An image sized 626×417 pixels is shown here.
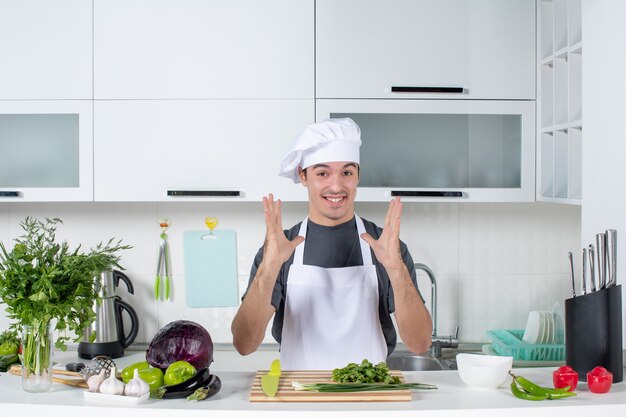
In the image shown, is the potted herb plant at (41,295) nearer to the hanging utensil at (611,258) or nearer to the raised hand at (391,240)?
the raised hand at (391,240)

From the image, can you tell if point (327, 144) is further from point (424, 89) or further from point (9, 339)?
point (9, 339)

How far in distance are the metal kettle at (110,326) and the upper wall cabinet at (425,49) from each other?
1134 millimetres

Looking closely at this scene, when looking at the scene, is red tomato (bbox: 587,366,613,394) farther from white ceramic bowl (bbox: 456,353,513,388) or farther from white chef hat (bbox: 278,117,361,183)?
white chef hat (bbox: 278,117,361,183)

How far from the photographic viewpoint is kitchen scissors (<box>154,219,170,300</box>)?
3.30 m

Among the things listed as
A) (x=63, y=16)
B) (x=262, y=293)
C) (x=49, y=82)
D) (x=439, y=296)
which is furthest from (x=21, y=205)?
(x=439, y=296)

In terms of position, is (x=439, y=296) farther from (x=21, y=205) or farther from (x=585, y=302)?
(x=21, y=205)

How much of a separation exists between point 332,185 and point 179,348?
724 millimetres

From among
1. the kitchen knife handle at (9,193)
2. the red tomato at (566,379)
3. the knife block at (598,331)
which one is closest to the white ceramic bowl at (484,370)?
the red tomato at (566,379)

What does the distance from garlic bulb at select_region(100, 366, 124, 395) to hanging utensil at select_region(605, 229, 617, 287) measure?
4.22ft

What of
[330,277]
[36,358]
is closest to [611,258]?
[330,277]

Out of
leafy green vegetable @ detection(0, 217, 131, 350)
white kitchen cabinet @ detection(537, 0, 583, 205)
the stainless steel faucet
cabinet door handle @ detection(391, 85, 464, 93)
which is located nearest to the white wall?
white kitchen cabinet @ detection(537, 0, 583, 205)

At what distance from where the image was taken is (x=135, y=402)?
5.77 feet

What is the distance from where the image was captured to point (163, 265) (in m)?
3.31

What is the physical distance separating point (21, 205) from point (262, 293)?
161 cm
